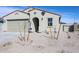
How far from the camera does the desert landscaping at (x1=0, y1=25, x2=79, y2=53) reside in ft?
8.63

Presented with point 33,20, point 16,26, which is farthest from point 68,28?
point 16,26

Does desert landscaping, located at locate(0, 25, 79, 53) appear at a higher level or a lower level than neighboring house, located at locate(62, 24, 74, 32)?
lower

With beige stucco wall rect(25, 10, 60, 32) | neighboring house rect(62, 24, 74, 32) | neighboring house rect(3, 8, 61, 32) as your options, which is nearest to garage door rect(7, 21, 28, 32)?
neighboring house rect(3, 8, 61, 32)

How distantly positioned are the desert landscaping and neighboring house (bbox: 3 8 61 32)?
10 centimetres

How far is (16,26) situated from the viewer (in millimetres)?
2703

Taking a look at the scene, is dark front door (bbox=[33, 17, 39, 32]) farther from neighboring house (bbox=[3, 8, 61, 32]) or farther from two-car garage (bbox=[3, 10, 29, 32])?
two-car garage (bbox=[3, 10, 29, 32])

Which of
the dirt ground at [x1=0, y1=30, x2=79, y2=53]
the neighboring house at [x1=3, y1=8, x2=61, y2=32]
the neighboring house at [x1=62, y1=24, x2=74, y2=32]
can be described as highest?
the neighboring house at [x1=3, y1=8, x2=61, y2=32]

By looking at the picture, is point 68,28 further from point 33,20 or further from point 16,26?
point 16,26

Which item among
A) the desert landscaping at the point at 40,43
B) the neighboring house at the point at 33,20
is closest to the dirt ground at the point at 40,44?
the desert landscaping at the point at 40,43

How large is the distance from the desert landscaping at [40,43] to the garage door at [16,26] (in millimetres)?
64

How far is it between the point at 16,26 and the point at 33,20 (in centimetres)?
28

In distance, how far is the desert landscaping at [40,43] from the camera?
104 inches
